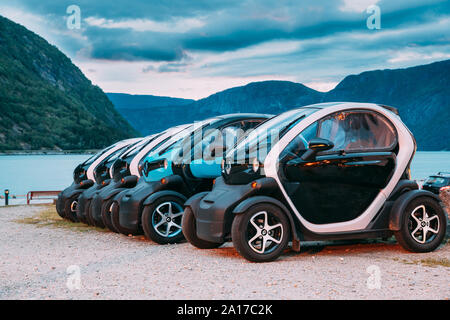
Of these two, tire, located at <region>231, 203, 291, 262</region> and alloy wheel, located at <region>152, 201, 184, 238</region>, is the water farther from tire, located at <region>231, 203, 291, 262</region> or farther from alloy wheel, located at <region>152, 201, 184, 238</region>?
tire, located at <region>231, 203, 291, 262</region>

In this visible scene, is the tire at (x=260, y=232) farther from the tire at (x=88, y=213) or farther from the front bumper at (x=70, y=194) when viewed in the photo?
the front bumper at (x=70, y=194)

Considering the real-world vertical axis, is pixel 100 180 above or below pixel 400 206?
above

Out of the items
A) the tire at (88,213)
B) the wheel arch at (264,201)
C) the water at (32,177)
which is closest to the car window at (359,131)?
the wheel arch at (264,201)

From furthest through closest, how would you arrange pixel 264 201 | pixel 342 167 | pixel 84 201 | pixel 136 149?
1. pixel 84 201
2. pixel 136 149
3. pixel 342 167
4. pixel 264 201

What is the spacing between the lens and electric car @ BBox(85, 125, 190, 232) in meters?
10.9

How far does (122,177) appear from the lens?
37.4 ft

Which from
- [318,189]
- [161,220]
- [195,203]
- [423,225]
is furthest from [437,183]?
[195,203]

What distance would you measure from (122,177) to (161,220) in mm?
2556

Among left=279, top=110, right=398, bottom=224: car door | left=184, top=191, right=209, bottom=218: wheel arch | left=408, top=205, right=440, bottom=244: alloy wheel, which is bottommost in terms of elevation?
left=408, top=205, right=440, bottom=244: alloy wheel

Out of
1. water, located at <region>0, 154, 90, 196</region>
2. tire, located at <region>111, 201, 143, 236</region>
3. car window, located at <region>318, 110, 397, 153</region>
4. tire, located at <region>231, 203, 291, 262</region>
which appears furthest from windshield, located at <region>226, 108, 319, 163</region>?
water, located at <region>0, 154, 90, 196</region>

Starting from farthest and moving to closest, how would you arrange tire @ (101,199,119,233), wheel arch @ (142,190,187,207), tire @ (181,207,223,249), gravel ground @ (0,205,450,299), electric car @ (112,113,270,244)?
tire @ (101,199,119,233) → electric car @ (112,113,270,244) → wheel arch @ (142,190,187,207) → tire @ (181,207,223,249) → gravel ground @ (0,205,450,299)

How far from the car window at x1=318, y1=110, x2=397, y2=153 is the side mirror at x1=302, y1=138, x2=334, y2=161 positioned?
591 mm

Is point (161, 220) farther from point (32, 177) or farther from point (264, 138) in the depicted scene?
point (32, 177)
